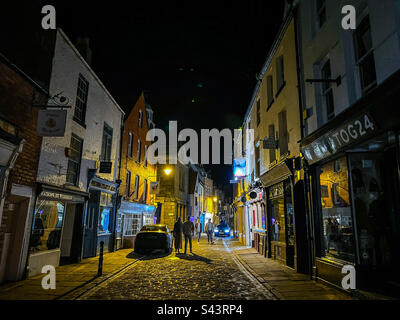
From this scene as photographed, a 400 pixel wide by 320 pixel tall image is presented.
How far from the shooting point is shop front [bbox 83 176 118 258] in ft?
41.3

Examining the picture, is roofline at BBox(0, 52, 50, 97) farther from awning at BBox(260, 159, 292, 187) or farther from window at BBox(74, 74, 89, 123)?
awning at BBox(260, 159, 292, 187)

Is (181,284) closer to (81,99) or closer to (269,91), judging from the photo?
(81,99)

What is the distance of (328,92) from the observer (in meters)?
8.55

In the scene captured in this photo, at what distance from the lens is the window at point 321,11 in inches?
352

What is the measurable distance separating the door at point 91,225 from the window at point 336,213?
10.1 metres

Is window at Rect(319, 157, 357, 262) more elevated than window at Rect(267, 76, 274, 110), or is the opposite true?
window at Rect(267, 76, 274, 110)

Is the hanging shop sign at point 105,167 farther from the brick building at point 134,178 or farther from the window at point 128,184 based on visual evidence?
the window at point 128,184

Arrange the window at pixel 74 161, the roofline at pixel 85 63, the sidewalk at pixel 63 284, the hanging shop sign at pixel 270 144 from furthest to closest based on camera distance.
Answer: the hanging shop sign at pixel 270 144
the window at pixel 74 161
the roofline at pixel 85 63
the sidewalk at pixel 63 284

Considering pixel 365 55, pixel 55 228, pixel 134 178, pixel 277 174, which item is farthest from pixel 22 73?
pixel 134 178

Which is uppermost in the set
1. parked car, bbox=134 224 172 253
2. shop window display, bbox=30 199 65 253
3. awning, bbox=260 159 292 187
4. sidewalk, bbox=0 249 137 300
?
awning, bbox=260 159 292 187

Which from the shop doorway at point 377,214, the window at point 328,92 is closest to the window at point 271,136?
the window at point 328,92

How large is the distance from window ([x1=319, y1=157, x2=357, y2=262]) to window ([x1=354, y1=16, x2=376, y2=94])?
83.1 inches

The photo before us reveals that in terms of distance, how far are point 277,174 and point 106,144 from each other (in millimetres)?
9680

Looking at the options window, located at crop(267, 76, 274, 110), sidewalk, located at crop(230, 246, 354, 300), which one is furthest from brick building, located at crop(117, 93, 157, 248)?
sidewalk, located at crop(230, 246, 354, 300)
